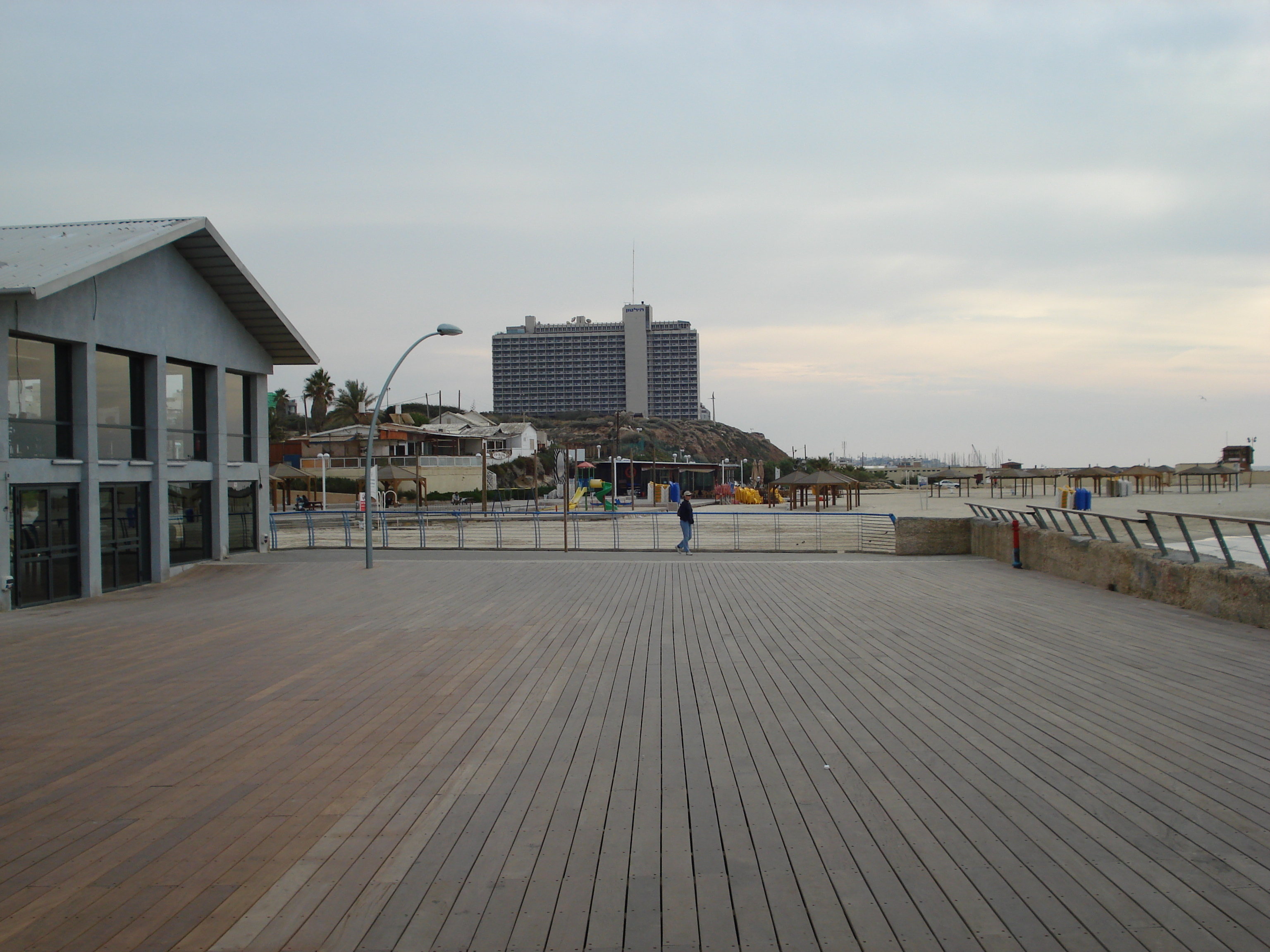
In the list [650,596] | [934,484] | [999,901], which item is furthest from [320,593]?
[934,484]

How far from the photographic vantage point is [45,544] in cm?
1458

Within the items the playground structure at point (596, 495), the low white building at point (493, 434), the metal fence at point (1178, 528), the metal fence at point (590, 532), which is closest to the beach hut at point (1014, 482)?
the playground structure at point (596, 495)

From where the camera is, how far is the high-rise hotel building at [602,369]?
191750mm

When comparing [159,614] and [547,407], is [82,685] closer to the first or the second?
[159,614]

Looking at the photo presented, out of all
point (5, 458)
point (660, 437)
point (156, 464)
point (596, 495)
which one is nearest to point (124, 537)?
point (156, 464)

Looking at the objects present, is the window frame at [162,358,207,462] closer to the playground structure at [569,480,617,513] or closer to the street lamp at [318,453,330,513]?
the street lamp at [318,453,330,513]

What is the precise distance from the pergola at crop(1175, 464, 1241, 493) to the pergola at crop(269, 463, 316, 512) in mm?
69080

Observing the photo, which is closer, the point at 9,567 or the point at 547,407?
the point at 9,567

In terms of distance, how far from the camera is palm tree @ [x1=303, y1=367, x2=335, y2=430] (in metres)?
A: 88.4

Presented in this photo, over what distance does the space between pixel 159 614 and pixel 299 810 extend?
961 centimetres

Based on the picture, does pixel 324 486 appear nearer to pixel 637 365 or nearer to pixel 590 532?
pixel 590 532

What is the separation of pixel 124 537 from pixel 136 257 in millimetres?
5413

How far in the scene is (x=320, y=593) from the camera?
49.5 ft

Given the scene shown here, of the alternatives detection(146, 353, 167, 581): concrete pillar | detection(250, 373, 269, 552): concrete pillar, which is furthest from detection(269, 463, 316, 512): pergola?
detection(146, 353, 167, 581): concrete pillar
